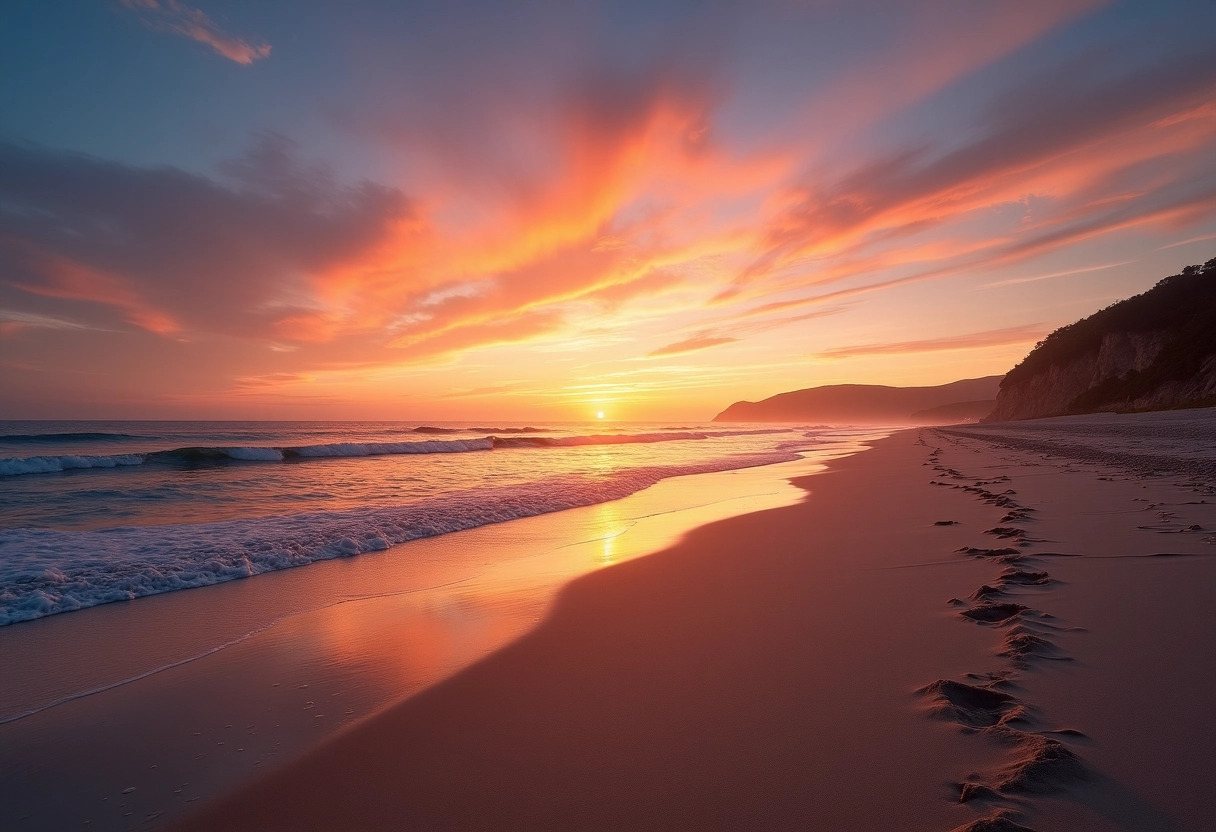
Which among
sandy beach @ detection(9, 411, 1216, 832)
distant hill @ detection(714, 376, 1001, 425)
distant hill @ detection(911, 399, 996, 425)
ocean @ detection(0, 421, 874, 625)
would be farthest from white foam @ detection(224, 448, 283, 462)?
distant hill @ detection(714, 376, 1001, 425)

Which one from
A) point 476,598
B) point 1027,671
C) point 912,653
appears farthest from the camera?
point 476,598

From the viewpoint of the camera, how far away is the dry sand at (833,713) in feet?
6.51

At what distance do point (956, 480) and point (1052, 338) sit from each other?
190 feet

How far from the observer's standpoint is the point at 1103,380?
4178 centimetres

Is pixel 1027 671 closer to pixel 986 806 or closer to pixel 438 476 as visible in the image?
pixel 986 806

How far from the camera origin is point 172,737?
2.97m

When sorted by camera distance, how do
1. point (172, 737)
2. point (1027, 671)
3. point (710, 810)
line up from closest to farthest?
point (710, 810) → point (1027, 671) → point (172, 737)

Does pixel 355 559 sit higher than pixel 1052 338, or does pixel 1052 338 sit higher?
pixel 1052 338

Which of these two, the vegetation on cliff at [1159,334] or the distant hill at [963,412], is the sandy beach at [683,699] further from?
the distant hill at [963,412]

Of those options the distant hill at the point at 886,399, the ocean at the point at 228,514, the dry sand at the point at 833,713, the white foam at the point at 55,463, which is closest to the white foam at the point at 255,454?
the white foam at the point at 55,463

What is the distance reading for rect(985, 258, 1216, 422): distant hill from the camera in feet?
99.2

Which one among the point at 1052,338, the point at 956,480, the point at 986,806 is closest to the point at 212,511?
the point at 986,806

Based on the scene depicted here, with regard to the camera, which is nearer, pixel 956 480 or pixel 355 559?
pixel 355 559

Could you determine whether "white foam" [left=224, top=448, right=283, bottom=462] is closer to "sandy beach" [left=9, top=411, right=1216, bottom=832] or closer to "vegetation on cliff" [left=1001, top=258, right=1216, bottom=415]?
"sandy beach" [left=9, top=411, right=1216, bottom=832]
